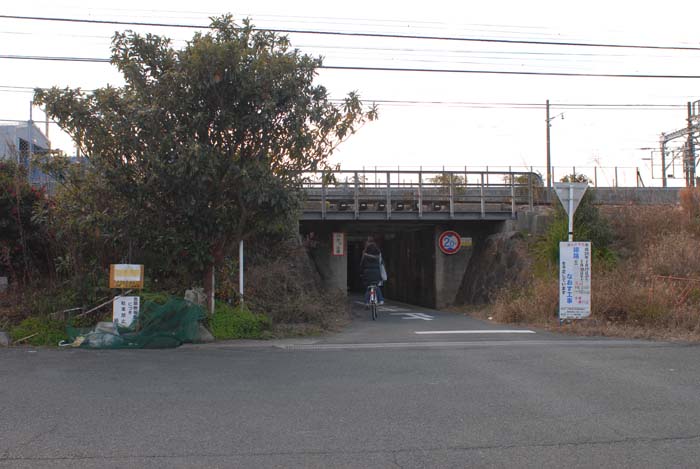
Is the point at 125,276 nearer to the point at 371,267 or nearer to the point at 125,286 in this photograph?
the point at 125,286

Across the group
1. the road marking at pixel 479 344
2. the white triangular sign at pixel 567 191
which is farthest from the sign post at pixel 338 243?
the road marking at pixel 479 344

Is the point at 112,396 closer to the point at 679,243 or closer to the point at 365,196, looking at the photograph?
the point at 679,243

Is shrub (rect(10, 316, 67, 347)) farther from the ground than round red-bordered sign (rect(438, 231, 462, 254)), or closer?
closer

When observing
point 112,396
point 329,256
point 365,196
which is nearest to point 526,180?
point 365,196

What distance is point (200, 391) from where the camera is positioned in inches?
267

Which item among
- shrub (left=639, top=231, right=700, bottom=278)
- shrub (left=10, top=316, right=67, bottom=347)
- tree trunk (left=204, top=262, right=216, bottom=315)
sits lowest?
shrub (left=10, top=316, right=67, bottom=347)

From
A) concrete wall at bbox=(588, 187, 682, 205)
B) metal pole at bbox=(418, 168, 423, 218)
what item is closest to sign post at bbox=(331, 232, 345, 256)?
metal pole at bbox=(418, 168, 423, 218)

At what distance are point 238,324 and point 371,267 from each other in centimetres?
536

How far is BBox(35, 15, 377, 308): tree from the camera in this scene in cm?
1007

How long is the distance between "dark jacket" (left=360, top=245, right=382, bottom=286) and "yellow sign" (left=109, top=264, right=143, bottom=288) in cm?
654

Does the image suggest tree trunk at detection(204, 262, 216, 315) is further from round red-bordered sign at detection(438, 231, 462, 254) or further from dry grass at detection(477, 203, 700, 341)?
round red-bordered sign at detection(438, 231, 462, 254)

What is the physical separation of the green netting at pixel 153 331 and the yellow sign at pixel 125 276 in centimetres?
45

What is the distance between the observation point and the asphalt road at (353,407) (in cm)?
471

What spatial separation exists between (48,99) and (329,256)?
575 inches
